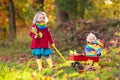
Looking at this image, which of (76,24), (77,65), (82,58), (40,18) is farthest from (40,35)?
(76,24)

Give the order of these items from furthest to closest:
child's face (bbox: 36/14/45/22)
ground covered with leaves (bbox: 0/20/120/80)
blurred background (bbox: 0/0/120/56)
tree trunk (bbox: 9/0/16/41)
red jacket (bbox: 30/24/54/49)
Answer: tree trunk (bbox: 9/0/16/41)
blurred background (bbox: 0/0/120/56)
red jacket (bbox: 30/24/54/49)
child's face (bbox: 36/14/45/22)
ground covered with leaves (bbox: 0/20/120/80)

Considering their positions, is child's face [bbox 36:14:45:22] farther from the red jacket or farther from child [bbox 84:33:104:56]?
child [bbox 84:33:104:56]

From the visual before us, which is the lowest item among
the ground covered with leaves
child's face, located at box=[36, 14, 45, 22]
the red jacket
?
the ground covered with leaves

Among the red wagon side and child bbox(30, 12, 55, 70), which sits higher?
child bbox(30, 12, 55, 70)

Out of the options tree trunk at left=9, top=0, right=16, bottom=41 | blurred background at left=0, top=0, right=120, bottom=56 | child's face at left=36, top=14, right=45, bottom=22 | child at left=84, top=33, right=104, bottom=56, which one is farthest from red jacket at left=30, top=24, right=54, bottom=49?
tree trunk at left=9, top=0, right=16, bottom=41

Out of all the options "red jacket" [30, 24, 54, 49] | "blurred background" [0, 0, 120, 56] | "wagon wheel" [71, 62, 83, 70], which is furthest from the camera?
"blurred background" [0, 0, 120, 56]

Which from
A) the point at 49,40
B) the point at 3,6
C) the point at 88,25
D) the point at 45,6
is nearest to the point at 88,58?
the point at 49,40

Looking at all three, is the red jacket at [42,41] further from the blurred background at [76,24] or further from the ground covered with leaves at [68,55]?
the blurred background at [76,24]

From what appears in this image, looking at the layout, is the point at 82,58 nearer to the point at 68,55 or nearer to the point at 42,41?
the point at 42,41

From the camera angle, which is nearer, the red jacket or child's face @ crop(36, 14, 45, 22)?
child's face @ crop(36, 14, 45, 22)

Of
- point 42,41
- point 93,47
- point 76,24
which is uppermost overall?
point 76,24

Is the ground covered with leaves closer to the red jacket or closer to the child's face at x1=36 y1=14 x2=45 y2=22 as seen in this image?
the red jacket

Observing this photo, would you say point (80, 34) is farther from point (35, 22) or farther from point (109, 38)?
point (35, 22)

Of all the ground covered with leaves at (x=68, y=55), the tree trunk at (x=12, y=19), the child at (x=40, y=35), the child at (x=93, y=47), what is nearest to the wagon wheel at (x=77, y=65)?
the ground covered with leaves at (x=68, y=55)
